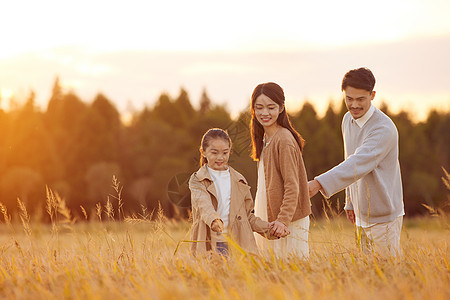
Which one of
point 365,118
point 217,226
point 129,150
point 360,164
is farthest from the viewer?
point 129,150

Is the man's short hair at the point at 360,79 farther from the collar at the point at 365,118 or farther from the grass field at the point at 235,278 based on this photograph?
the grass field at the point at 235,278

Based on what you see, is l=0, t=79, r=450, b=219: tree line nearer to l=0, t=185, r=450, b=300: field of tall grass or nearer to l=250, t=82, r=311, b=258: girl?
l=250, t=82, r=311, b=258: girl

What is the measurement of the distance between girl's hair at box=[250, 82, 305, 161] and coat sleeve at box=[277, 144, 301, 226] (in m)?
0.23

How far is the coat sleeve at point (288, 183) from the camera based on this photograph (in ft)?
14.8

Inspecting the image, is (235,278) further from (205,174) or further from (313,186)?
(313,186)

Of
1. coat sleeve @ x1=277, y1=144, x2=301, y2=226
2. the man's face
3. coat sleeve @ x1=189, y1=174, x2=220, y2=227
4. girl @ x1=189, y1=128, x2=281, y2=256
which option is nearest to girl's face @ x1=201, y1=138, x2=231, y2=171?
girl @ x1=189, y1=128, x2=281, y2=256

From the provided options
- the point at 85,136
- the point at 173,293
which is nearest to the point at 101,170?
the point at 85,136

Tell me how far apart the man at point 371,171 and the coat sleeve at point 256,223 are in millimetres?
590

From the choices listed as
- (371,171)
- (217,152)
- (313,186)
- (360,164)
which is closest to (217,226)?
(217,152)

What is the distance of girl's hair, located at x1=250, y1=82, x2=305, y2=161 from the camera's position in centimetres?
470

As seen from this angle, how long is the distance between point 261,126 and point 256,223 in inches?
35.4

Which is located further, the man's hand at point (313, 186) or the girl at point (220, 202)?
the man's hand at point (313, 186)

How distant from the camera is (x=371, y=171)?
4.99 m

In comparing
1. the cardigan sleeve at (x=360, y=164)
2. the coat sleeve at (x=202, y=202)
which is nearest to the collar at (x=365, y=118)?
the cardigan sleeve at (x=360, y=164)
